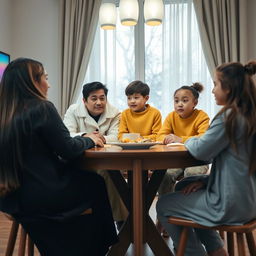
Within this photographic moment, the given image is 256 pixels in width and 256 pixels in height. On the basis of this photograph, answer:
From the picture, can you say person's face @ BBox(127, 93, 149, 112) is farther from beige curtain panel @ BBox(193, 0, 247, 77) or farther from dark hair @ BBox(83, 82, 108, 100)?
beige curtain panel @ BBox(193, 0, 247, 77)

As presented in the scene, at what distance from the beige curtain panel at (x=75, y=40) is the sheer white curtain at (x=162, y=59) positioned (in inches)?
6.8

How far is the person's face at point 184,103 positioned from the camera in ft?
7.58

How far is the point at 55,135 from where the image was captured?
1413 mm

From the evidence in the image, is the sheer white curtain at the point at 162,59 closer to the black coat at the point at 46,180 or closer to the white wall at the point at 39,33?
the white wall at the point at 39,33

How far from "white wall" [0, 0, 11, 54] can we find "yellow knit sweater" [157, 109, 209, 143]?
267 centimetres

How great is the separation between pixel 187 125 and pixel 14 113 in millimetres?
1301

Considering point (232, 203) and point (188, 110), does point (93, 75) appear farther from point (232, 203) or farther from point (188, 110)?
point (232, 203)

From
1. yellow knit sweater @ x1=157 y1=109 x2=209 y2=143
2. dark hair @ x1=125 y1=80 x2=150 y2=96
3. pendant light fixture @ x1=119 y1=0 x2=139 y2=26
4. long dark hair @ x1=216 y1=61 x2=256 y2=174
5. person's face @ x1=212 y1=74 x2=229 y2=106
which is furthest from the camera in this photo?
dark hair @ x1=125 y1=80 x2=150 y2=96

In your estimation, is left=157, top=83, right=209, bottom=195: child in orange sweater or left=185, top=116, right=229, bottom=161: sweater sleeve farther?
left=157, top=83, right=209, bottom=195: child in orange sweater

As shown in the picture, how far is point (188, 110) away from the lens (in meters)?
2.32

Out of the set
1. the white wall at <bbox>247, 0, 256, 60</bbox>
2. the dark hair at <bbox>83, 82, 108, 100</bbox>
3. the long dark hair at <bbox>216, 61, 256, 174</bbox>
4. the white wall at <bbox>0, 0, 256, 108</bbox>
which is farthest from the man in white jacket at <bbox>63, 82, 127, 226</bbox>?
the white wall at <bbox>247, 0, 256, 60</bbox>

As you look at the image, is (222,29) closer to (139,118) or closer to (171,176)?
(139,118)

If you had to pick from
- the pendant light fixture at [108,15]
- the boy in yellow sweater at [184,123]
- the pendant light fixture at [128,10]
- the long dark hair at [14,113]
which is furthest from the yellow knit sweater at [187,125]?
the long dark hair at [14,113]

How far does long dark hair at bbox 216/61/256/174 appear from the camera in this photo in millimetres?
1326
